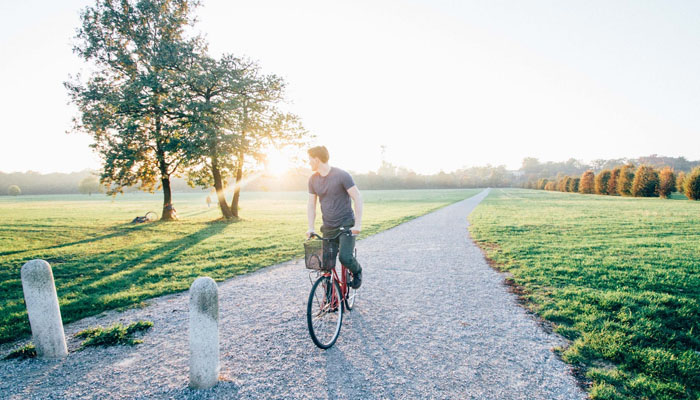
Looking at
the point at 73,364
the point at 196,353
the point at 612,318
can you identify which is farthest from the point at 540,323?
the point at 73,364

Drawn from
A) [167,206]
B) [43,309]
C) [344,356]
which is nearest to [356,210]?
[344,356]

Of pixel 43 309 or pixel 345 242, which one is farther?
pixel 345 242

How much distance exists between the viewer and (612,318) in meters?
4.50

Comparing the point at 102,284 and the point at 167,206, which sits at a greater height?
the point at 167,206

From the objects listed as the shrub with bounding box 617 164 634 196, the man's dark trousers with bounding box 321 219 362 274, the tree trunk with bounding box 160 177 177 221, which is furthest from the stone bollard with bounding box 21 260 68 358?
the shrub with bounding box 617 164 634 196

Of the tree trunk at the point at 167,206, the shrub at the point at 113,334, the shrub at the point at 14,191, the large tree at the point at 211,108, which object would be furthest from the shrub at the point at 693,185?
the shrub at the point at 14,191

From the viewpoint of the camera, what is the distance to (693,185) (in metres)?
37.0

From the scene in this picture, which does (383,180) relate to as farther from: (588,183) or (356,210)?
(356,210)

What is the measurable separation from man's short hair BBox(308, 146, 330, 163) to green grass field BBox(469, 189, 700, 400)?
3.66m

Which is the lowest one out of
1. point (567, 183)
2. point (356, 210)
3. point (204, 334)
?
point (204, 334)

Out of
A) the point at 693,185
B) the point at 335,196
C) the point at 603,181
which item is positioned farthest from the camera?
the point at 603,181

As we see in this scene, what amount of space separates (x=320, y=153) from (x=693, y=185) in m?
53.1

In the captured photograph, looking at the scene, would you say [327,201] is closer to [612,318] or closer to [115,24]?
[612,318]

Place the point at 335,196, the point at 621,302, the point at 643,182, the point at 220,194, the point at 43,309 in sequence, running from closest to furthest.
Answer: the point at 43,309 < the point at 335,196 < the point at 621,302 < the point at 220,194 < the point at 643,182
